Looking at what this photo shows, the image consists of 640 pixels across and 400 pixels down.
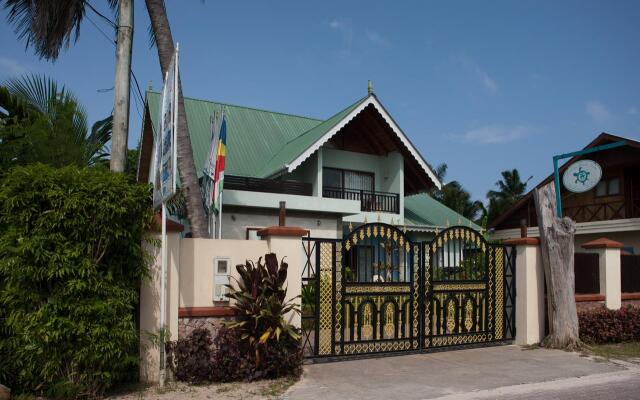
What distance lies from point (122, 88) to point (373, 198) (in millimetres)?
11505

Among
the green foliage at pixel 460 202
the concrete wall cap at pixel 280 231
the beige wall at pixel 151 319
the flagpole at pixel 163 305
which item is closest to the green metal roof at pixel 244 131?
the concrete wall cap at pixel 280 231

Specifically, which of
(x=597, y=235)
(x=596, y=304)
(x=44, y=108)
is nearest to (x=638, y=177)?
(x=597, y=235)

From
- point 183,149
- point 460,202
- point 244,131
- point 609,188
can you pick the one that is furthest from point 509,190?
point 183,149

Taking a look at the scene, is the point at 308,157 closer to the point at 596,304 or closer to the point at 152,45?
the point at 152,45

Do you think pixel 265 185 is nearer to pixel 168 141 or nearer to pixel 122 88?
pixel 122 88

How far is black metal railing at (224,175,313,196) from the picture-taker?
16219 millimetres

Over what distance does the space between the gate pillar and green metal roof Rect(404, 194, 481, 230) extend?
938 centimetres

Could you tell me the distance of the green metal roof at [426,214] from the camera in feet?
69.6

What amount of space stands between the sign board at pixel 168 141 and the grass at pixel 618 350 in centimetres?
793

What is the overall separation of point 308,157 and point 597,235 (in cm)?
1412

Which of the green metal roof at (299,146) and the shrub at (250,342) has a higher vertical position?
the green metal roof at (299,146)

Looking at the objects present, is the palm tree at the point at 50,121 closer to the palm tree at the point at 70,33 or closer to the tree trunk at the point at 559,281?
the palm tree at the point at 70,33

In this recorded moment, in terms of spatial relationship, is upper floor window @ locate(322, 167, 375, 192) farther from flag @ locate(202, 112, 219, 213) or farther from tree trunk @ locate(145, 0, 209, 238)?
tree trunk @ locate(145, 0, 209, 238)

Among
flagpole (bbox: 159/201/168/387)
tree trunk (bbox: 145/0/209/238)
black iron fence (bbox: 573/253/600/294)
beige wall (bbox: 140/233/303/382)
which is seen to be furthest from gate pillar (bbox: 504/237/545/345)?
flagpole (bbox: 159/201/168/387)
